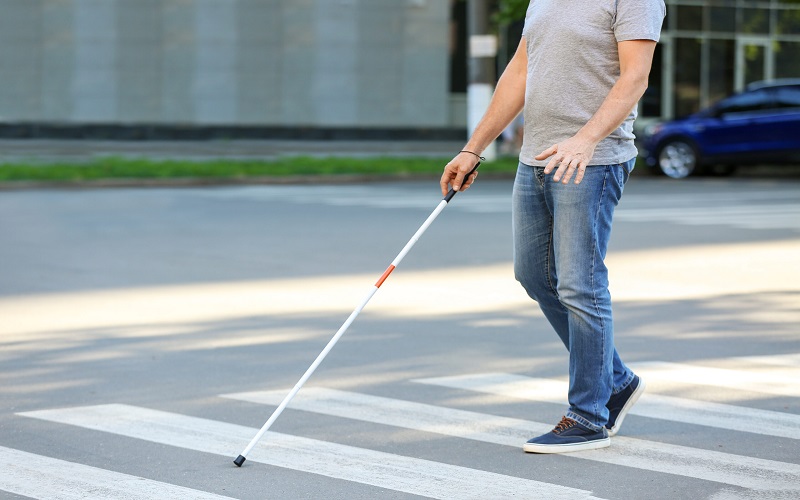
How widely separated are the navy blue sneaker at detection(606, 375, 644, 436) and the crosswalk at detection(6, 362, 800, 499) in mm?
54

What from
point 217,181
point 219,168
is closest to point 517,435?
point 217,181

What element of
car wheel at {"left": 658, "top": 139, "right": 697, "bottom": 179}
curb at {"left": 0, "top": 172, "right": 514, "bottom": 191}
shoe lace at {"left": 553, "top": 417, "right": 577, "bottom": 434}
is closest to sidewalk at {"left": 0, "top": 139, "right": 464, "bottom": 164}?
curb at {"left": 0, "top": 172, "right": 514, "bottom": 191}

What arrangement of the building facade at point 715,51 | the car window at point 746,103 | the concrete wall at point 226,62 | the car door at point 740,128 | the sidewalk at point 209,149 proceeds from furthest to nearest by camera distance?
the building facade at point 715,51, the concrete wall at point 226,62, the sidewalk at point 209,149, the car window at point 746,103, the car door at point 740,128

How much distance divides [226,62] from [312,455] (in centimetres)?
3126

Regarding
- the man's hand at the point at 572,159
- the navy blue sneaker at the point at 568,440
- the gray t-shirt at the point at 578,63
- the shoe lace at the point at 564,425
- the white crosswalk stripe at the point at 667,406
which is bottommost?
the white crosswalk stripe at the point at 667,406

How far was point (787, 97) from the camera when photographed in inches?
976

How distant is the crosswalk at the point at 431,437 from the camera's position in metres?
4.60

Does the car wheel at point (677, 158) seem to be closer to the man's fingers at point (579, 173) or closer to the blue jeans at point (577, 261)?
the blue jeans at point (577, 261)

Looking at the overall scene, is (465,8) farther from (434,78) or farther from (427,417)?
(427,417)

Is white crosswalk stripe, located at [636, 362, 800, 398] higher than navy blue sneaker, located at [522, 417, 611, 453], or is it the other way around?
navy blue sneaker, located at [522, 417, 611, 453]

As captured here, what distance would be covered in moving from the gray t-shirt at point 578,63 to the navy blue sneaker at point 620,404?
3.01 ft

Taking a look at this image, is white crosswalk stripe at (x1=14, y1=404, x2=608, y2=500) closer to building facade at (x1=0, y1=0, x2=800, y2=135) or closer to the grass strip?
the grass strip

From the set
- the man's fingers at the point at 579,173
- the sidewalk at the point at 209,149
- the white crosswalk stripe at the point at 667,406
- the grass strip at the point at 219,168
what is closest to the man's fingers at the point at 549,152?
the man's fingers at the point at 579,173

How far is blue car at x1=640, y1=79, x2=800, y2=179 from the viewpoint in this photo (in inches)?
973
